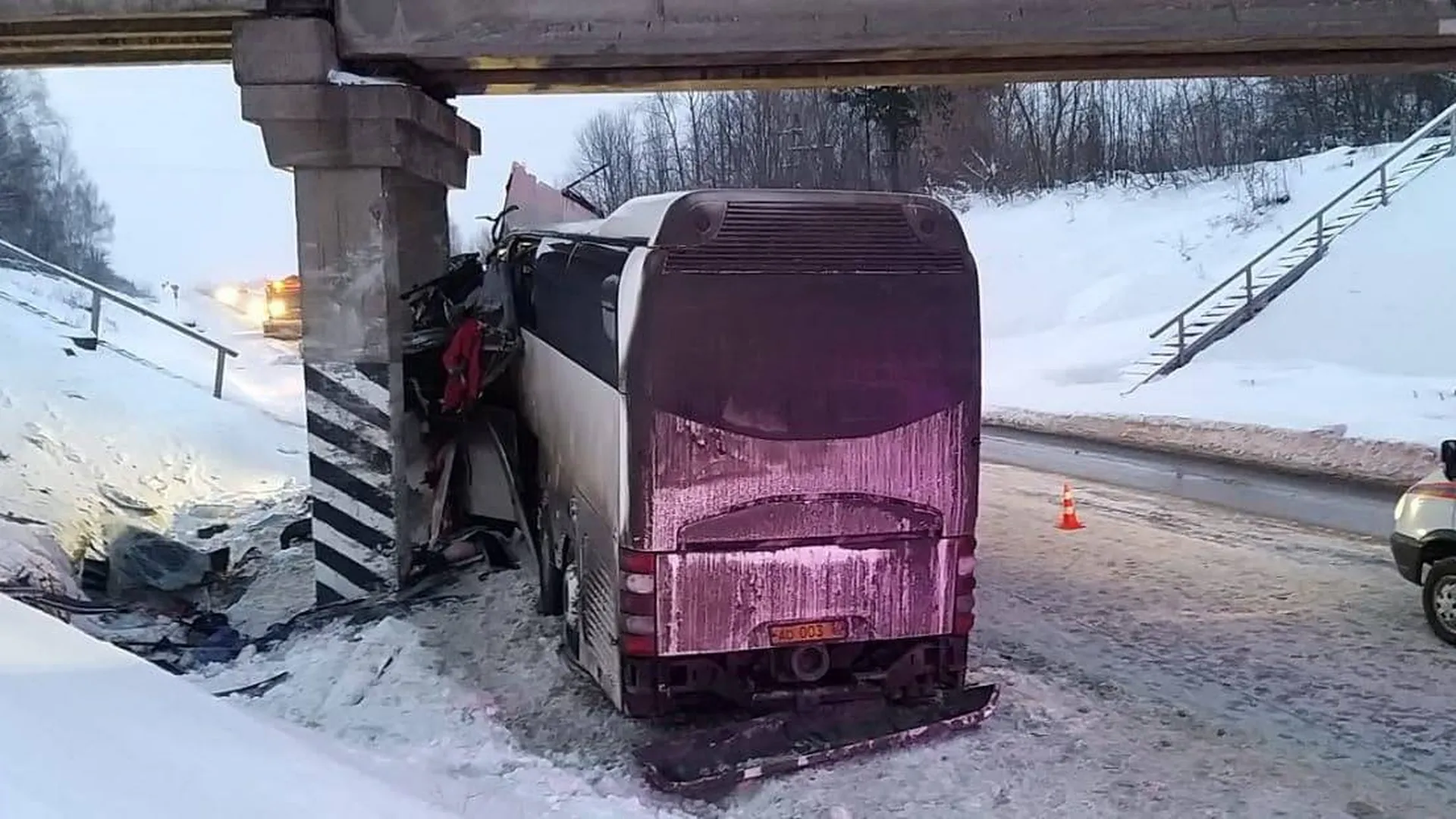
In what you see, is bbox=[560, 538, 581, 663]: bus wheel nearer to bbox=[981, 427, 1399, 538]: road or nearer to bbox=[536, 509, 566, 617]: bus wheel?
bbox=[536, 509, 566, 617]: bus wheel

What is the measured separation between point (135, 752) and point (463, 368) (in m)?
6.41

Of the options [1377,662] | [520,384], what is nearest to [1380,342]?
[1377,662]

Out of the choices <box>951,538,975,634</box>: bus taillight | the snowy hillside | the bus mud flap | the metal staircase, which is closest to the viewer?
the bus mud flap

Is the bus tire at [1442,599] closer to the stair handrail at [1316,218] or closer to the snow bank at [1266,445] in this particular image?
the snow bank at [1266,445]

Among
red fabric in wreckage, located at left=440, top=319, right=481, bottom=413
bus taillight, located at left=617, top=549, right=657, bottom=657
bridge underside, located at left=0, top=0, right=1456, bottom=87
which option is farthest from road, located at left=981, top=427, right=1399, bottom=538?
bus taillight, located at left=617, top=549, right=657, bottom=657

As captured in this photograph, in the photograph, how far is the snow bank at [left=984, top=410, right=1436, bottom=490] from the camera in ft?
51.3

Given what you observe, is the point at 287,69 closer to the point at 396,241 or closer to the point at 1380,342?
the point at 396,241

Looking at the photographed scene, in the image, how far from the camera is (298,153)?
31.0ft

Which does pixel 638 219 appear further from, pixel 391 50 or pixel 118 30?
pixel 118 30

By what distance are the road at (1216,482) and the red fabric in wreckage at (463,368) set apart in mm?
8759

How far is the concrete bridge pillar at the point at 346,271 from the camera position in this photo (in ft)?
30.5

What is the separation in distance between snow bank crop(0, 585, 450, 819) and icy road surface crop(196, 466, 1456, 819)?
43.1 inches

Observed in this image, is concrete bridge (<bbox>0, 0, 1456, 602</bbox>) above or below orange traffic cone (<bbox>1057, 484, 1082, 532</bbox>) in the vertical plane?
above

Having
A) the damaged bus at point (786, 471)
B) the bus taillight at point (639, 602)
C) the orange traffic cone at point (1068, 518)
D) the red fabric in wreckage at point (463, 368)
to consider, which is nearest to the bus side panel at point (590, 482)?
the damaged bus at point (786, 471)
